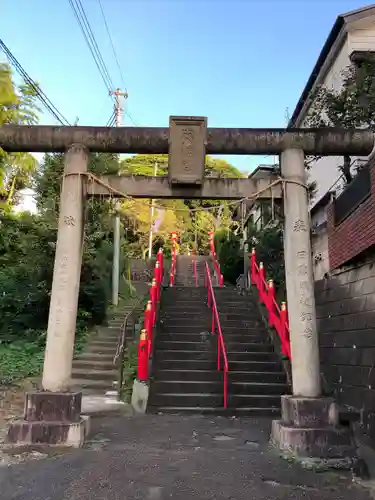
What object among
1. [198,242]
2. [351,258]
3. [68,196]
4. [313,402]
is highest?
[198,242]

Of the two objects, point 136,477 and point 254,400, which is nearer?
point 136,477

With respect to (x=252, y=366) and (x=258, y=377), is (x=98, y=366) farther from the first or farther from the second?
(x=258, y=377)

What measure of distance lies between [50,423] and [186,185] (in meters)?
3.92

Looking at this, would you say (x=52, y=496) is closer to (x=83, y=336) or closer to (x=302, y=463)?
(x=302, y=463)

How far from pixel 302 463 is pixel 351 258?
3846mm

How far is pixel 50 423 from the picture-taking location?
5.81 metres

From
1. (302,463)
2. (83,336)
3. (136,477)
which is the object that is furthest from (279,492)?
(83,336)

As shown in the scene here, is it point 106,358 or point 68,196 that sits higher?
point 68,196

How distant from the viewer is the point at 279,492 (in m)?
4.40

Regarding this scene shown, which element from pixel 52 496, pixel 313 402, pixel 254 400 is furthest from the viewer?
pixel 254 400

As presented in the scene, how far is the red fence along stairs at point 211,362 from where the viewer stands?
8742 millimetres

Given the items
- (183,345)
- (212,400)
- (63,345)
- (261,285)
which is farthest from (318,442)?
(261,285)

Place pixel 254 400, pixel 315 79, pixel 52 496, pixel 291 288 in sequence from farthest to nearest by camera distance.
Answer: pixel 315 79
pixel 254 400
pixel 291 288
pixel 52 496

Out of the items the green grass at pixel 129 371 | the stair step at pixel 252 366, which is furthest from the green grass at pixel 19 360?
the stair step at pixel 252 366
